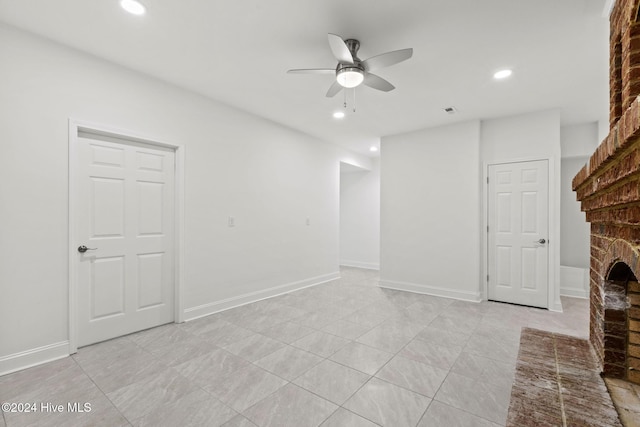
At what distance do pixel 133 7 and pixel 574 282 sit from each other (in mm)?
6382

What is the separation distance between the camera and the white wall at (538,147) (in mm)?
3881

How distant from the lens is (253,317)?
3.54 meters

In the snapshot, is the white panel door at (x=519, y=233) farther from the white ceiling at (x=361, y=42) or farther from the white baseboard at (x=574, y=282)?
the white baseboard at (x=574, y=282)

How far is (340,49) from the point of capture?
2.17 metres

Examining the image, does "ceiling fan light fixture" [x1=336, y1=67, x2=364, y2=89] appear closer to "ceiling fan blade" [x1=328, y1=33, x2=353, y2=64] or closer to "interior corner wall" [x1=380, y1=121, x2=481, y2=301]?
"ceiling fan blade" [x1=328, y1=33, x2=353, y2=64]

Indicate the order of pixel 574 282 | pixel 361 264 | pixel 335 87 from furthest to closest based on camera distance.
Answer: pixel 361 264 < pixel 574 282 < pixel 335 87

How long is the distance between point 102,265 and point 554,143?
556 cm

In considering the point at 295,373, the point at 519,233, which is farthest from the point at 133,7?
the point at 519,233

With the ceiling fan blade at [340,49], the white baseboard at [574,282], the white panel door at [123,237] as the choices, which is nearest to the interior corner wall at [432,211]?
the white baseboard at [574,282]

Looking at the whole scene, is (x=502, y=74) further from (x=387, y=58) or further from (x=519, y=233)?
(x=519, y=233)

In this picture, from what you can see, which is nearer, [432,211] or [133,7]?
[133,7]

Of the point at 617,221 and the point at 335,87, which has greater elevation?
the point at 335,87

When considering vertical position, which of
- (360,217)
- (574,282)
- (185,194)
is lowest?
(574,282)

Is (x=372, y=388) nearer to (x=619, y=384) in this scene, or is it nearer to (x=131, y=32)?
(x=619, y=384)
